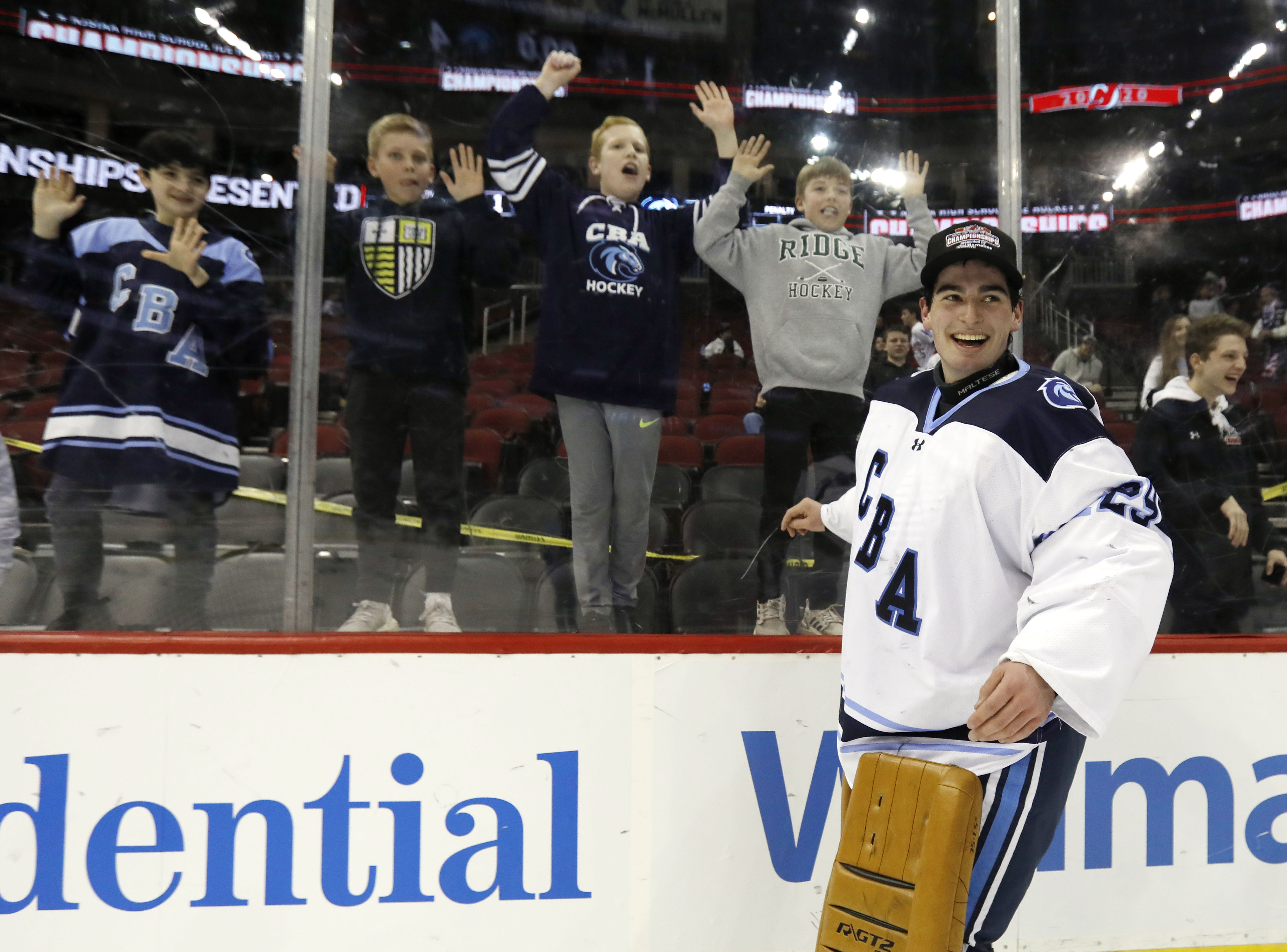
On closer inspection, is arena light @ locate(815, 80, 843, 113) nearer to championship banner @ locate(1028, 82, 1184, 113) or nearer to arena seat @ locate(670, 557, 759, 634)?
championship banner @ locate(1028, 82, 1184, 113)

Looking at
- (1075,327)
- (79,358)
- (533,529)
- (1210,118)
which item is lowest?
(533,529)

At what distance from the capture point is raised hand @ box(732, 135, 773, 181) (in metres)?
2.01

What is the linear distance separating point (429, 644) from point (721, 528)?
0.65m

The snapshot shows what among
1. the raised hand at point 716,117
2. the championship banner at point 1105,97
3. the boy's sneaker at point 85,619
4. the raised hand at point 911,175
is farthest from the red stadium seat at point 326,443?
the championship banner at point 1105,97

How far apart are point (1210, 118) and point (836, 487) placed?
3.89 feet

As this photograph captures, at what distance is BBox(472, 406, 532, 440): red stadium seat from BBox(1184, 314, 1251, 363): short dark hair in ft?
4.83

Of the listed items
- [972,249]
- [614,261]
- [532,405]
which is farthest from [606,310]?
[972,249]

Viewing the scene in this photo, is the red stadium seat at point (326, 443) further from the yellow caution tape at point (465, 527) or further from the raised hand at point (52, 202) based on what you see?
the raised hand at point (52, 202)

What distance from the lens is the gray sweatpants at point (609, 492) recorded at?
1.96 meters

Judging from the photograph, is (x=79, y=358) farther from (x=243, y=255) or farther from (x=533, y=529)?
(x=533, y=529)

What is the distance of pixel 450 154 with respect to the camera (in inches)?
76.0

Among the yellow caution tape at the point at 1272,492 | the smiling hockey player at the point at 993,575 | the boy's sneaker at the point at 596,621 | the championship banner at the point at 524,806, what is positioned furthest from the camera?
the yellow caution tape at the point at 1272,492

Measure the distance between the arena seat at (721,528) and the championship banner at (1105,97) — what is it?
3.59 ft

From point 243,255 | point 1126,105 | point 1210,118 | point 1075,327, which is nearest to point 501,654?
point 243,255
